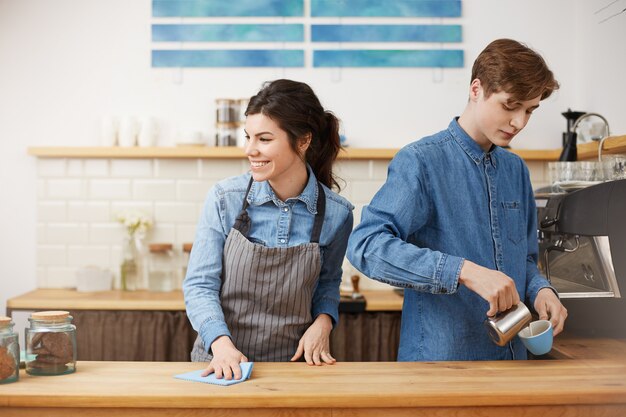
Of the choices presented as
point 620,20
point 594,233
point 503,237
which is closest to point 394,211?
point 503,237

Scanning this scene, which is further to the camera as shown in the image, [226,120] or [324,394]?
[226,120]

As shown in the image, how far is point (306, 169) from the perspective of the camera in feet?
7.45

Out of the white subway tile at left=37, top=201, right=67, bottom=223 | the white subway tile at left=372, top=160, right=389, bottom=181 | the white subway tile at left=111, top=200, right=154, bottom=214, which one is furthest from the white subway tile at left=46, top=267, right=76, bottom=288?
the white subway tile at left=372, top=160, right=389, bottom=181

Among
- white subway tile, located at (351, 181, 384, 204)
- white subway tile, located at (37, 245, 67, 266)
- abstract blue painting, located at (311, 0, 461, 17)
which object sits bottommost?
white subway tile, located at (37, 245, 67, 266)

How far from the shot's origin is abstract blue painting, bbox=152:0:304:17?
13.6 feet

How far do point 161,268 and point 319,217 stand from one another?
6.78ft

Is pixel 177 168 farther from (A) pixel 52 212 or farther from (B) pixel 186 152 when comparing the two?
(A) pixel 52 212

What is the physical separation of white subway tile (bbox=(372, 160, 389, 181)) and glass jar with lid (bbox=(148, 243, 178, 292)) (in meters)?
1.26

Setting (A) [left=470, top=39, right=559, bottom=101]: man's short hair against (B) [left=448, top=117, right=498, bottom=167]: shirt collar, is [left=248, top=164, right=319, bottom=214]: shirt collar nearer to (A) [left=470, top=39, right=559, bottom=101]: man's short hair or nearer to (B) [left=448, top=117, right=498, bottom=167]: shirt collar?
(B) [left=448, top=117, right=498, bottom=167]: shirt collar

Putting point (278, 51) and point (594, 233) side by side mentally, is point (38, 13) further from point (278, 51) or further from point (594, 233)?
point (594, 233)

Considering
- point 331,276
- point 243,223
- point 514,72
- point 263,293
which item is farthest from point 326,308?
point 514,72

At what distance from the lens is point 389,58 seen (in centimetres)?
418

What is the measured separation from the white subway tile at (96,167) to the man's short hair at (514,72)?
2.79 metres

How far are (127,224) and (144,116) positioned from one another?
66cm
